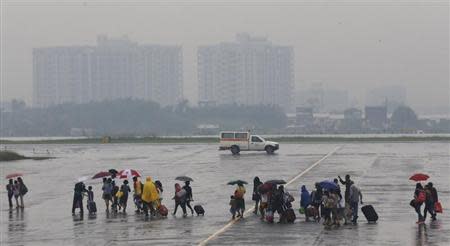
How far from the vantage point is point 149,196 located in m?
36.7

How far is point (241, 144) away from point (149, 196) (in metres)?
48.4

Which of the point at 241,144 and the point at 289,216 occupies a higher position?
the point at 241,144

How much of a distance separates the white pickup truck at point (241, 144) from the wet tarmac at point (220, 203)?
12.4 ft

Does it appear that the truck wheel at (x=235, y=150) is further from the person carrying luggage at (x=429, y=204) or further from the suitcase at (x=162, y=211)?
the person carrying luggage at (x=429, y=204)

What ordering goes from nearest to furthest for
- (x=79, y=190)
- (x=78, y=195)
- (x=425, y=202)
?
(x=425, y=202) → (x=79, y=190) → (x=78, y=195)

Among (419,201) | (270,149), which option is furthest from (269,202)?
(270,149)

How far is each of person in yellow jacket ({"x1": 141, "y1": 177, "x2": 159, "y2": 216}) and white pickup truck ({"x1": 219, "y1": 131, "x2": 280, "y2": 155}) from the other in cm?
4744

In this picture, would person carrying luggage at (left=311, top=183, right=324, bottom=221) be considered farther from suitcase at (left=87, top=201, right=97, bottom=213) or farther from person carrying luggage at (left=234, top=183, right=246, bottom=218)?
suitcase at (left=87, top=201, right=97, bottom=213)

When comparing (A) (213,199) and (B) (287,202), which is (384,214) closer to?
(B) (287,202)

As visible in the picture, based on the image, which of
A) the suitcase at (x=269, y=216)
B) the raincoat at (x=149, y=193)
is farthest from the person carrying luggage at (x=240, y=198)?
the raincoat at (x=149, y=193)

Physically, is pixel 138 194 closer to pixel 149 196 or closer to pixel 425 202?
pixel 149 196

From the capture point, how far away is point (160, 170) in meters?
63.6

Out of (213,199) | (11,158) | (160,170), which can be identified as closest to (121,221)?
(213,199)

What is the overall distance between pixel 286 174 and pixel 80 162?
23537mm
